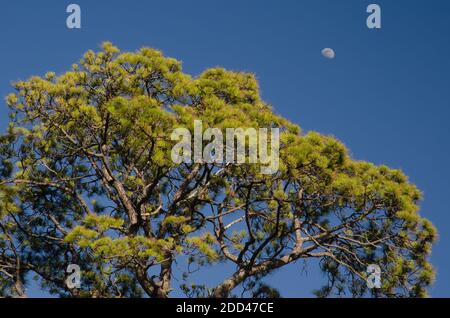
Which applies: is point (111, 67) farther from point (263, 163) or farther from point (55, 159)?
point (263, 163)

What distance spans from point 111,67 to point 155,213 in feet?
7.17

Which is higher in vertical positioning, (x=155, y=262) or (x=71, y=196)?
(x=71, y=196)

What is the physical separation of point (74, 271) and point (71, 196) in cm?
157

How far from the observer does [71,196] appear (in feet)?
42.1

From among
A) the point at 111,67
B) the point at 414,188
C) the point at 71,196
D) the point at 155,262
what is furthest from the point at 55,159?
the point at 414,188

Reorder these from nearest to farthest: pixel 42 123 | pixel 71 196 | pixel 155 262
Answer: pixel 155 262
pixel 42 123
pixel 71 196

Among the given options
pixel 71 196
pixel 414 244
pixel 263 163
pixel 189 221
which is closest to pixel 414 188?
pixel 414 244

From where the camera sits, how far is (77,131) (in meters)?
11.8

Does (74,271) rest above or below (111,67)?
below

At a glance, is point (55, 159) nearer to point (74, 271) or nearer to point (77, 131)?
point (77, 131)

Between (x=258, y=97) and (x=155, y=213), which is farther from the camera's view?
(x=258, y=97)

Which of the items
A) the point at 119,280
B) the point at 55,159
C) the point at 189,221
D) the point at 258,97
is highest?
the point at 258,97

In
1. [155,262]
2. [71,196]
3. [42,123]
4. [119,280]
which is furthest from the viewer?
[71,196]

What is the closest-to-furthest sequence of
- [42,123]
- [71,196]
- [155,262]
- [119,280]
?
[155,262]
[119,280]
[42,123]
[71,196]
